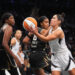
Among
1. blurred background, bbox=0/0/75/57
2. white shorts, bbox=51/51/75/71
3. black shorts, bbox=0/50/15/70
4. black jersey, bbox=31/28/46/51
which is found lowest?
white shorts, bbox=51/51/75/71

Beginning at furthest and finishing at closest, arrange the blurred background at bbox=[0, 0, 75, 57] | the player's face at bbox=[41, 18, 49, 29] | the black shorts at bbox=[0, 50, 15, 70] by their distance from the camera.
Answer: the blurred background at bbox=[0, 0, 75, 57], the player's face at bbox=[41, 18, 49, 29], the black shorts at bbox=[0, 50, 15, 70]

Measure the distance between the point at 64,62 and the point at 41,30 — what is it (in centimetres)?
88

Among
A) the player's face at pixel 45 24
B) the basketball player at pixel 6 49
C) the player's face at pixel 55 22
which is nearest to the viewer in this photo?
the basketball player at pixel 6 49

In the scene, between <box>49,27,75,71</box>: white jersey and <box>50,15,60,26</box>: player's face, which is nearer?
<box>49,27,75,71</box>: white jersey

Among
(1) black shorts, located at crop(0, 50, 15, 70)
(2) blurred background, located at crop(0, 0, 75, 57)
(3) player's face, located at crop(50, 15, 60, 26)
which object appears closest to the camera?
(1) black shorts, located at crop(0, 50, 15, 70)

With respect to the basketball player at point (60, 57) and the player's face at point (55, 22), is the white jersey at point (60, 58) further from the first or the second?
the player's face at point (55, 22)

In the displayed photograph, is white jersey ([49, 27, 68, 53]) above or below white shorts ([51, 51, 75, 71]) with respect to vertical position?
above

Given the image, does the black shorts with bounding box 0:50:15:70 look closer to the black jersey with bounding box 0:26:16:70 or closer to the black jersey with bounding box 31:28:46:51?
the black jersey with bounding box 0:26:16:70

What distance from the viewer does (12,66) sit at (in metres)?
4.55

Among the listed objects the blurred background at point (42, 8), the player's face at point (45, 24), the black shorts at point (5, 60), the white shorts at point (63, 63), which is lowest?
the white shorts at point (63, 63)

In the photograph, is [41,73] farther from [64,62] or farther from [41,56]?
[64,62]

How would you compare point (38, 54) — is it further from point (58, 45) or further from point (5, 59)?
point (5, 59)

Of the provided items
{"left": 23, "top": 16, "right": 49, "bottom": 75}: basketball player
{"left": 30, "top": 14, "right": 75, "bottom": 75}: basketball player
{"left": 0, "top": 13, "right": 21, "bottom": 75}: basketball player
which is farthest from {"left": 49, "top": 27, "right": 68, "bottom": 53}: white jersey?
{"left": 0, "top": 13, "right": 21, "bottom": 75}: basketball player

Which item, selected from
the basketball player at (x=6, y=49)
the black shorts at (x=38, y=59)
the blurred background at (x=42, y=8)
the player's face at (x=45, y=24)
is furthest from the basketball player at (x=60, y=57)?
the blurred background at (x=42, y=8)
